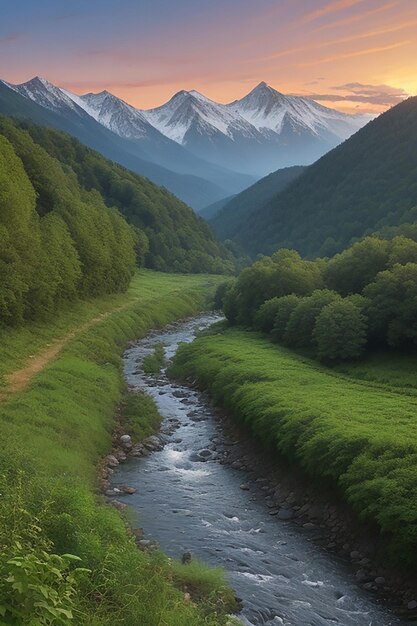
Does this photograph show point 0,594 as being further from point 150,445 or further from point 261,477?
point 150,445

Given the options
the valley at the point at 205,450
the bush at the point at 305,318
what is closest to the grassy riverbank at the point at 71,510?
the valley at the point at 205,450

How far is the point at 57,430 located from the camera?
139 ft

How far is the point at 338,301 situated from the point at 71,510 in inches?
2267

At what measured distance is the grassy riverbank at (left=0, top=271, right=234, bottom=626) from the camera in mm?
12492

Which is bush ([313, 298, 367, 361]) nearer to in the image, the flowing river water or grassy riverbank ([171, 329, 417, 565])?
grassy riverbank ([171, 329, 417, 565])

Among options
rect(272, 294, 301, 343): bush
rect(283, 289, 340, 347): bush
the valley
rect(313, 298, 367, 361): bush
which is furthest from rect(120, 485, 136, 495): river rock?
rect(272, 294, 301, 343): bush

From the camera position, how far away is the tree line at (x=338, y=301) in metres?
70.2

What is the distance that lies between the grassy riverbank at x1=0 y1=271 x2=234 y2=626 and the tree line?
27.6 metres

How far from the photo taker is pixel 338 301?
75.1 m

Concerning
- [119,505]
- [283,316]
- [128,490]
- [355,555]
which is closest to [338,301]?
[283,316]

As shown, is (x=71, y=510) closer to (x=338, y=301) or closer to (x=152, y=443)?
(x=152, y=443)

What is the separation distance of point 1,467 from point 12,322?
40.8 metres

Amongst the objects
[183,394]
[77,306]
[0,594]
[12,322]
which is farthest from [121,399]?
[0,594]

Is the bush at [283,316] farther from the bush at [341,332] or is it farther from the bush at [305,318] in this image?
the bush at [341,332]
